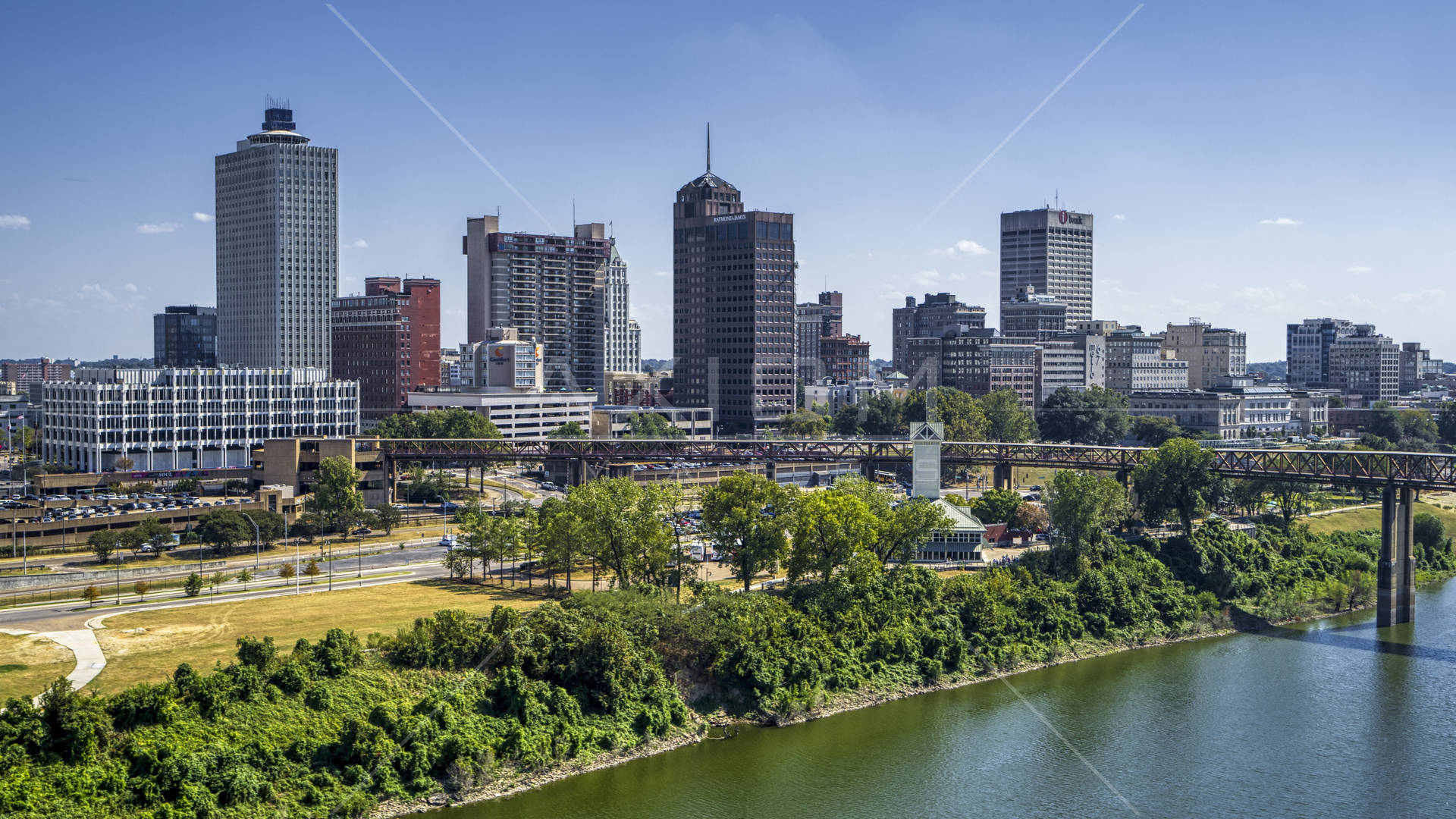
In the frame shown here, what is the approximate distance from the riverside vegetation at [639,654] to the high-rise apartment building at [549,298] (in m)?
129

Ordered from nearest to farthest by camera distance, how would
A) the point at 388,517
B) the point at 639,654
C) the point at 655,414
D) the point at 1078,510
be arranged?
the point at 639,654 < the point at 1078,510 < the point at 388,517 < the point at 655,414

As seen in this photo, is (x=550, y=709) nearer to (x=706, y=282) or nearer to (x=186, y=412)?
(x=186, y=412)

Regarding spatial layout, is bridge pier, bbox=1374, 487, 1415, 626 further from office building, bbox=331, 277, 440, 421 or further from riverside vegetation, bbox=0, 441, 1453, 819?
office building, bbox=331, 277, 440, 421

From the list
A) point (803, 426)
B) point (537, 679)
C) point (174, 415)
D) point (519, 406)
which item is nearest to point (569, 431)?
point (519, 406)

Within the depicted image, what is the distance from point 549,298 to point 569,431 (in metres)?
68.8

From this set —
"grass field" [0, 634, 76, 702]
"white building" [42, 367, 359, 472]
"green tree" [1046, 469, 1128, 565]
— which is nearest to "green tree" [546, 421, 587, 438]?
"white building" [42, 367, 359, 472]

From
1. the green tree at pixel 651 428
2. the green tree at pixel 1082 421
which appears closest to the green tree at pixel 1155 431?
the green tree at pixel 1082 421

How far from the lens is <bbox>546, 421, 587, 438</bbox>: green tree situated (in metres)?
127

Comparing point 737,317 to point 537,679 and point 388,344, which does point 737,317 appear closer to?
point 388,344

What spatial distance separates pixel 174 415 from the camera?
114m

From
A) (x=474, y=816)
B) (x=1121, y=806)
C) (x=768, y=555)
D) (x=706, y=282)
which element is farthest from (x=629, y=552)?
(x=706, y=282)

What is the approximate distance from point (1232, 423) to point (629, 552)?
410 feet

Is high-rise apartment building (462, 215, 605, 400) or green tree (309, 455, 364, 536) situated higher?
high-rise apartment building (462, 215, 605, 400)

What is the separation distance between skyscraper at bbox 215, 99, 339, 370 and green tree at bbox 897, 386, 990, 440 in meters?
84.7
